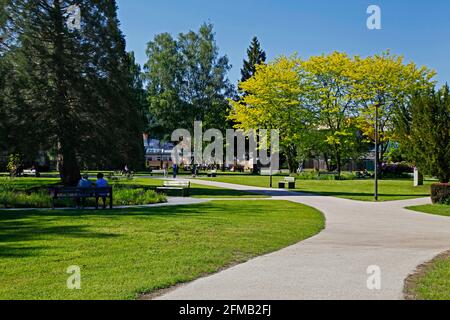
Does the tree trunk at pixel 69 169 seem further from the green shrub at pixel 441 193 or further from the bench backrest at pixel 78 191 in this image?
the green shrub at pixel 441 193

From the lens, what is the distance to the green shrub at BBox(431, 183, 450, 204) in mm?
21188

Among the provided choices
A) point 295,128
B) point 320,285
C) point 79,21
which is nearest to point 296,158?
point 295,128

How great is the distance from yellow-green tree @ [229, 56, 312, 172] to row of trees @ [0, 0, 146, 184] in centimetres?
2549

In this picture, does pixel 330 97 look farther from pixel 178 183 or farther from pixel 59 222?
pixel 59 222

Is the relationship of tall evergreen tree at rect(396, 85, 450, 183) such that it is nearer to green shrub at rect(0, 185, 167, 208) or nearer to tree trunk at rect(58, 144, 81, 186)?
green shrub at rect(0, 185, 167, 208)

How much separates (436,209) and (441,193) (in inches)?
89.3

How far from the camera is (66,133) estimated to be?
26156mm

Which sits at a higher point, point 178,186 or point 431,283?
point 178,186

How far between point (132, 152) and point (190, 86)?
31.9 m

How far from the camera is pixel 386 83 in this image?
160ft

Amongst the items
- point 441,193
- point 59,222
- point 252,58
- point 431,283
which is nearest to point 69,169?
point 59,222

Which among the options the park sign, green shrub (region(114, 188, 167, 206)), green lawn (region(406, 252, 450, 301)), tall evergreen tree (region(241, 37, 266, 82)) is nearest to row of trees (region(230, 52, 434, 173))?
the park sign
